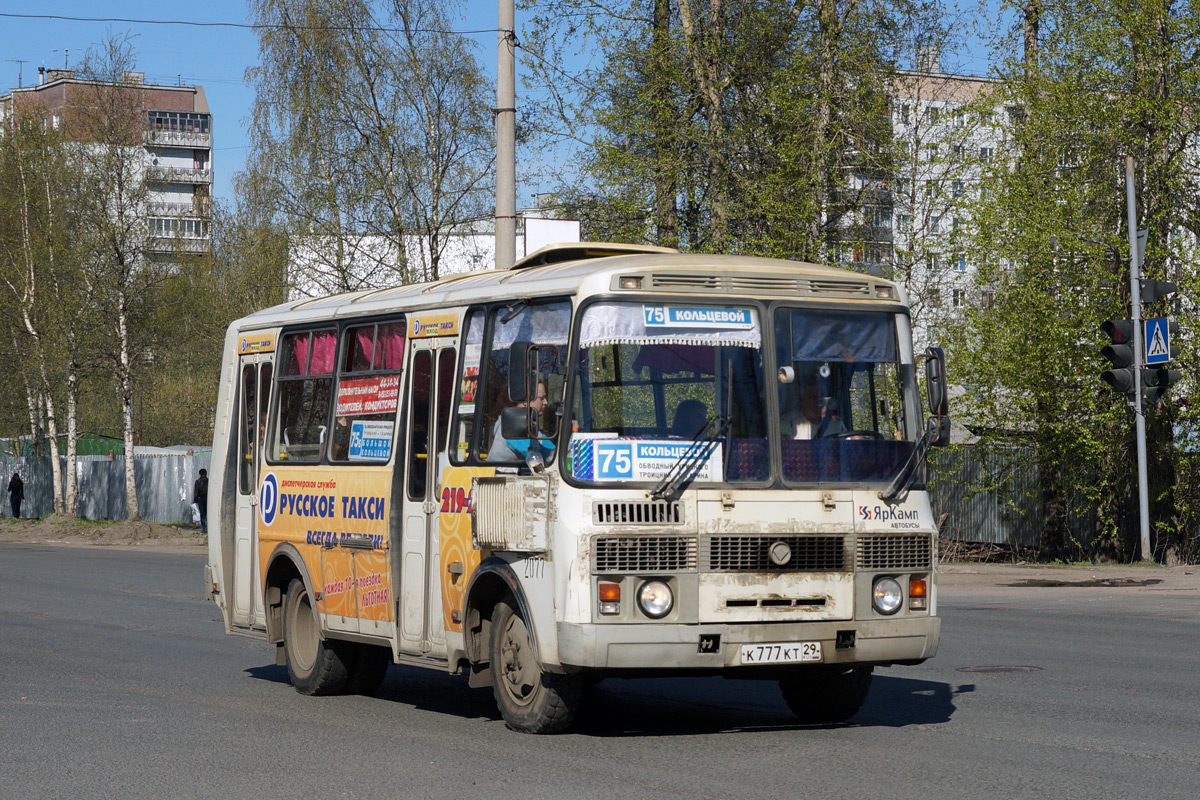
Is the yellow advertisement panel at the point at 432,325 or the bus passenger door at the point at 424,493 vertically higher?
the yellow advertisement panel at the point at 432,325

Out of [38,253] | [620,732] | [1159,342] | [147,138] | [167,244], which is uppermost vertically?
[147,138]

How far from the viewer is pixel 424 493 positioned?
33.6 ft

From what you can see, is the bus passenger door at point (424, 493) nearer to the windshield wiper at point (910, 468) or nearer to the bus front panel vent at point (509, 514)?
the bus front panel vent at point (509, 514)

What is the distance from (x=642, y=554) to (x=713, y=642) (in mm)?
619

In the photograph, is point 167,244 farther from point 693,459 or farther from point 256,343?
point 693,459

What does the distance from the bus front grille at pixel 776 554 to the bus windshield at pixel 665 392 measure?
35 centimetres

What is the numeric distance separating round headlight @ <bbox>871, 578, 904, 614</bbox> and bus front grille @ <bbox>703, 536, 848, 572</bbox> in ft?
0.78

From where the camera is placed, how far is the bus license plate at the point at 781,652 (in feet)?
28.3

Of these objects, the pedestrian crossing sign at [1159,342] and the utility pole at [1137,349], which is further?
the pedestrian crossing sign at [1159,342]

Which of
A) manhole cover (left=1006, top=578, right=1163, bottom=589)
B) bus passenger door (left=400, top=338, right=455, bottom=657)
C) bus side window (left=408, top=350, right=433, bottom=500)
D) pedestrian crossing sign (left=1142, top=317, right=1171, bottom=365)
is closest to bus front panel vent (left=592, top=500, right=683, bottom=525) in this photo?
bus passenger door (left=400, top=338, right=455, bottom=657)

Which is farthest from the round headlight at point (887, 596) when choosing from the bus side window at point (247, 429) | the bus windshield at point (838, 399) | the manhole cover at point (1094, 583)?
the manhole cover at point (1094, 583)

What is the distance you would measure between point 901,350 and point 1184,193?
66.9 ft

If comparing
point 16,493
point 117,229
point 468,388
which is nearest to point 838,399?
point 468,388

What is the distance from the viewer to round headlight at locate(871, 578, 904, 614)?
8953 millimetres
